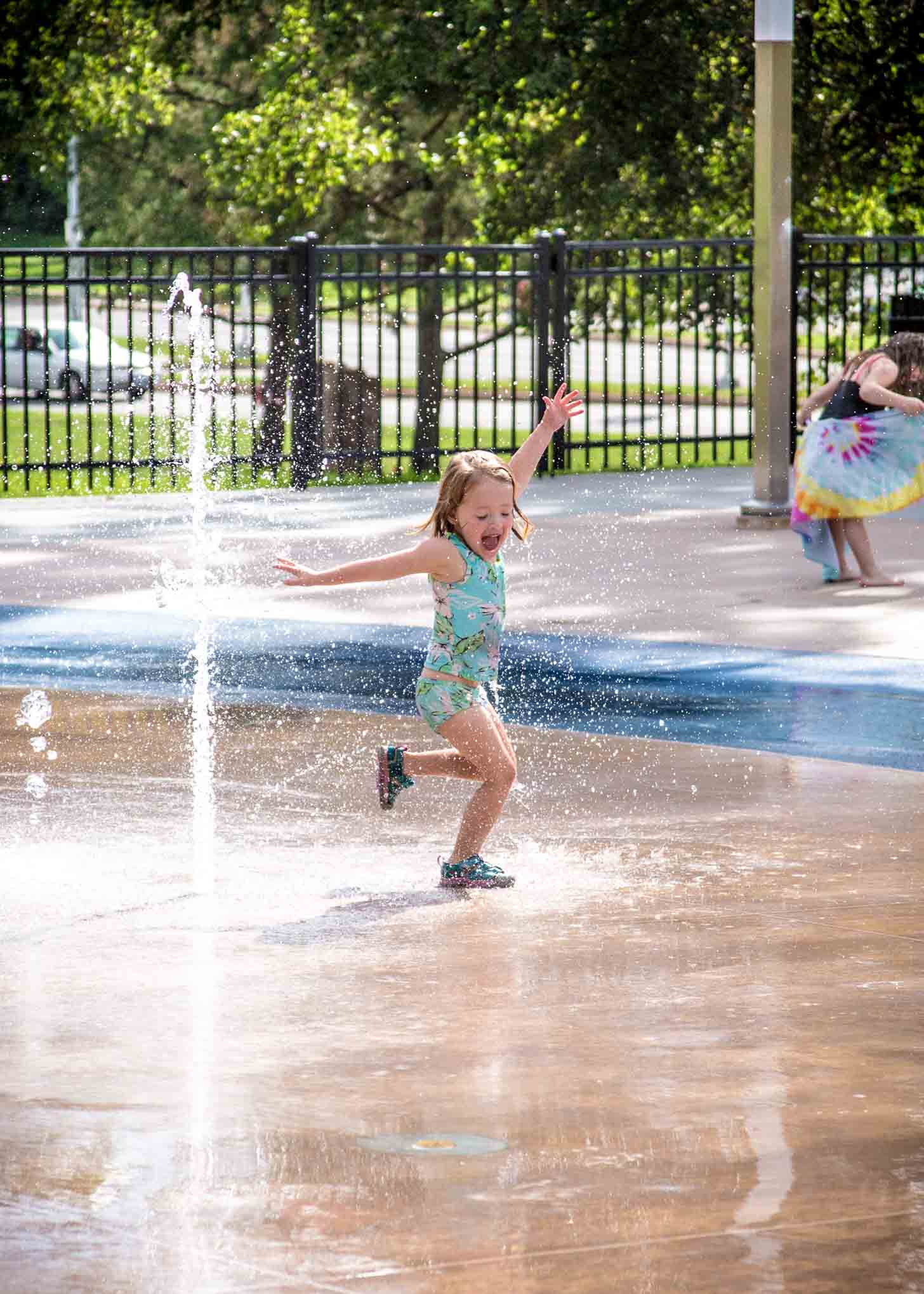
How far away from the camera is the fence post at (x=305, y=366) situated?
17.7 m

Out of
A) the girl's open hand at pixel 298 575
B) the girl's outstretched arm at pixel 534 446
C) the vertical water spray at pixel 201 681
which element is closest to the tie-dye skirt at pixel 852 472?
the vertical water spray at pixel 201 681

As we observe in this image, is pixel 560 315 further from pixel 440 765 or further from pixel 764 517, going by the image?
pixel 440 765

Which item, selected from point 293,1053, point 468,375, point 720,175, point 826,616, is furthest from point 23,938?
point 468,375

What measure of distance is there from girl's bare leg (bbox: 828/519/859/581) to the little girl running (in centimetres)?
607

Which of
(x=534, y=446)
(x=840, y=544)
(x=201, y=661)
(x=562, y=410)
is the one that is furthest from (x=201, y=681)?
(x=840, y=544)

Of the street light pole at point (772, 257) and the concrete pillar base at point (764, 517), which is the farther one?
the concrete pillar base at point (764, 517)

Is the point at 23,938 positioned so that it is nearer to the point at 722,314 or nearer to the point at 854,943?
the point at 854,943

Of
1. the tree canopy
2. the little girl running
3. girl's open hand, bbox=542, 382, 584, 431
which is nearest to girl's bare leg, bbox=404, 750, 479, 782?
the little girl running

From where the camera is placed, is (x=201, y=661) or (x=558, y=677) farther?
Result: (x=201, y=661)

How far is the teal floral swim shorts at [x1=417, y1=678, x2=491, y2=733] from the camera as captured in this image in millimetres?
6855

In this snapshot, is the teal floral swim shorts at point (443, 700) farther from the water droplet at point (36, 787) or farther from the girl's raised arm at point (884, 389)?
the girl's raised arm at point (884, 389)

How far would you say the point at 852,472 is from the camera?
42.1ft

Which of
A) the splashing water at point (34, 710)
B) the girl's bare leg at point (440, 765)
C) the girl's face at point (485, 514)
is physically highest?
A: the girl's face at point (485, 514)

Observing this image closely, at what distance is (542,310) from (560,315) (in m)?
0.23
